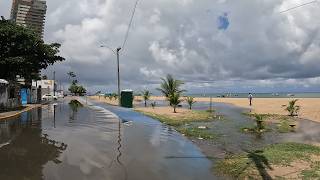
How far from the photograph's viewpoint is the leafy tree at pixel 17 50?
4100 cm

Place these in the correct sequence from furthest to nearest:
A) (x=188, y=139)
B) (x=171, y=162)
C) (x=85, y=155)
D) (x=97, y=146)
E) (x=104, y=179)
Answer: (x=188, y=139), (x=97, y=146), (x=85, y=155), (x=171, y=162), (x=104, y=179)

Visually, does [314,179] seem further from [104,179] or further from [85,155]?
[85,155]

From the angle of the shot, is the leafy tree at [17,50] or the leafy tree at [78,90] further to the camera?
the leafy tree at [78,90]

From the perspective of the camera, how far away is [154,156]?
12.4 meters

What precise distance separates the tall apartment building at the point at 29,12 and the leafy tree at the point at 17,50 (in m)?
74.7

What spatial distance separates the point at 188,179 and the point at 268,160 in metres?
3.44

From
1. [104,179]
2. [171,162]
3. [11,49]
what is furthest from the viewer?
[11,49]

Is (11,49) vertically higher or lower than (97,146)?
higher

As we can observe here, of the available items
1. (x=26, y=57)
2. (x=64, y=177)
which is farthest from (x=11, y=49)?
(x=64, y=177)

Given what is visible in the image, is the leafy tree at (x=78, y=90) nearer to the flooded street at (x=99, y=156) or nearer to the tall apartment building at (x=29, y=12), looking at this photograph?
the tall apartment building at (x=29, y=12)

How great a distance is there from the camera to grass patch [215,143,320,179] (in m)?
10.2

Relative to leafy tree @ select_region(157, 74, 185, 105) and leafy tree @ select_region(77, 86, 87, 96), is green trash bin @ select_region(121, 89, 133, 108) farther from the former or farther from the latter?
leafy tree @ select_region(77, 86, 87, 96)

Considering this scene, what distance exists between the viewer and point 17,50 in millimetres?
43031

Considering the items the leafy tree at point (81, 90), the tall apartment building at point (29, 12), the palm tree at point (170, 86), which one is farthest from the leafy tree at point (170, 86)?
the leafy tree at point (81, 90)
